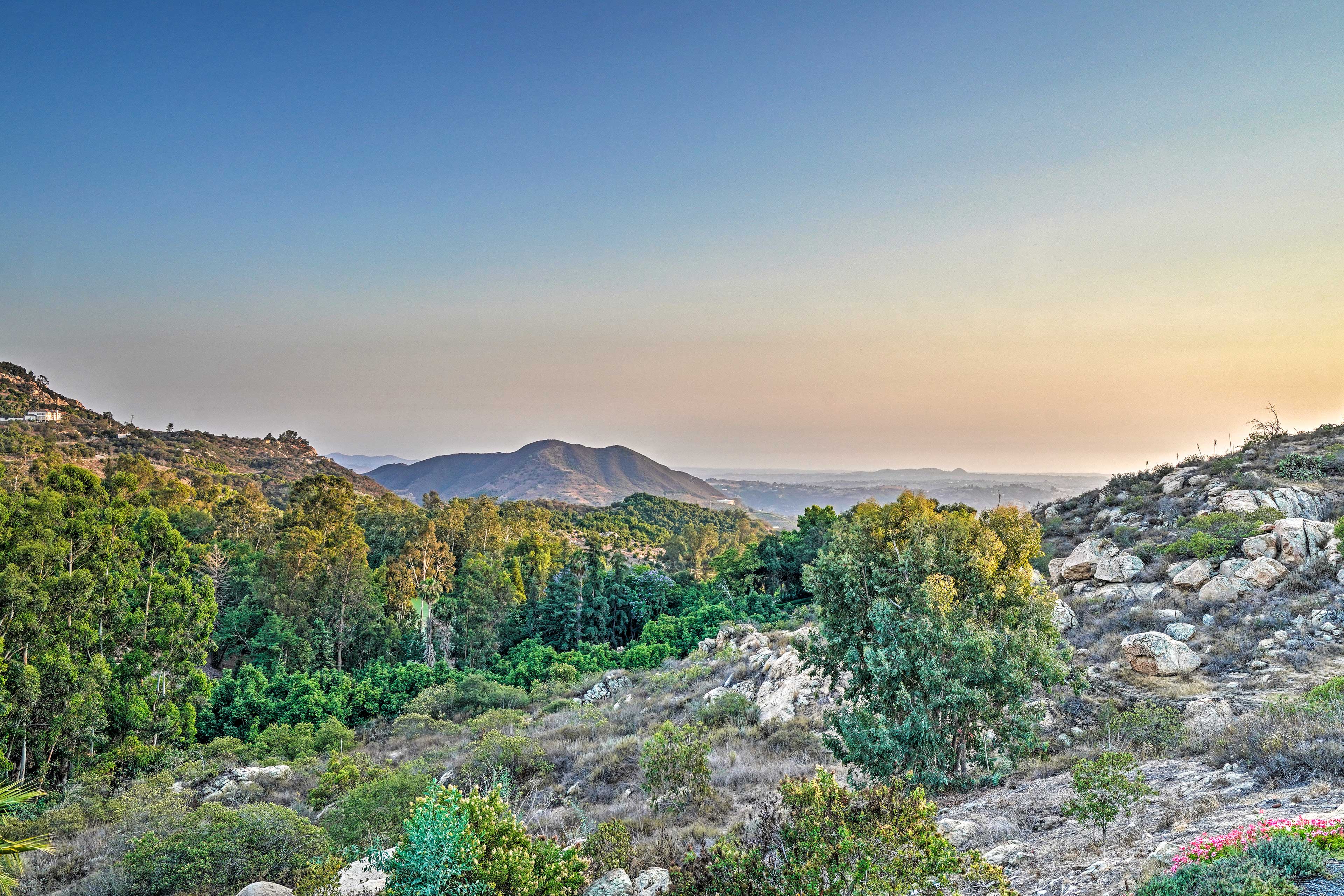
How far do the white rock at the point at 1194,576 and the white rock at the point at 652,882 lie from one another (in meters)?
17.8

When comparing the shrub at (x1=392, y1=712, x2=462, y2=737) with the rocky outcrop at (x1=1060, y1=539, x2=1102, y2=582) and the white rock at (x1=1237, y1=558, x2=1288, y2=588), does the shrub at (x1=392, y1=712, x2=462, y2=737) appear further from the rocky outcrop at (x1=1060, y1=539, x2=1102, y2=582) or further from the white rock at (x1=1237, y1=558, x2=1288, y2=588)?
the white rock at (x1=1237, y1=558, x2=1288, y2=588)

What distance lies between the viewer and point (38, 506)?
18.9m

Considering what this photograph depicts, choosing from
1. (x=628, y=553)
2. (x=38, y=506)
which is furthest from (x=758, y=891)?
(x=628, y=553)

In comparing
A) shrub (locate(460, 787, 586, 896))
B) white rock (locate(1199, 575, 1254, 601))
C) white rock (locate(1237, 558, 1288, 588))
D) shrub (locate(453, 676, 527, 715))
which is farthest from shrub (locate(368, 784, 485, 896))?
shrub (locate(453, 676, 527, 715))

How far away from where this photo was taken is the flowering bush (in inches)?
175

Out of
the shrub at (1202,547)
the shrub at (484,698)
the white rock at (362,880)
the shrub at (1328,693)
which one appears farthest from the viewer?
the shrub at (484,698)

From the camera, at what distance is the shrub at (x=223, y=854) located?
29.2ft

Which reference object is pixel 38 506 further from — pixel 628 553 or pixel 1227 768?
pixel 628 553

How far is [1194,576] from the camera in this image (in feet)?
55.8

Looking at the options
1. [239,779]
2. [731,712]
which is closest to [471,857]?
[731,712]

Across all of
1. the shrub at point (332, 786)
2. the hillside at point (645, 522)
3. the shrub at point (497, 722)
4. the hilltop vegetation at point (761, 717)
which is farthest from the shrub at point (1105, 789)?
the hillside at point (645, 522)

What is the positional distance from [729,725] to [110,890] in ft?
41.6

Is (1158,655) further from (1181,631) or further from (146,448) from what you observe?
(146,448)

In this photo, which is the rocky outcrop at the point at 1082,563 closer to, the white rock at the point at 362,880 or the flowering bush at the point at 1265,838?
the flowering bush at the point at 1265,838
